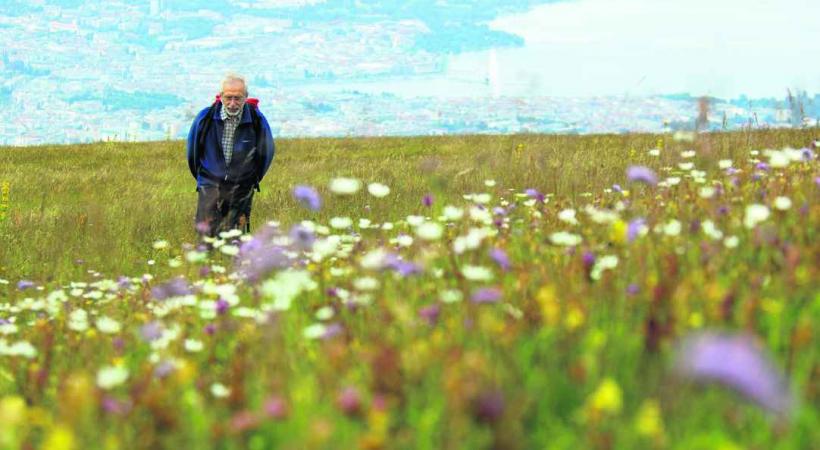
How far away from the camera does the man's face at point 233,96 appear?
9.60 m

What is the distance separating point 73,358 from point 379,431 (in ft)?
9.71

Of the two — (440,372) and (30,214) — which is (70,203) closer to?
(30,214)

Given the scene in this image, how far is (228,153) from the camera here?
32.5 ft

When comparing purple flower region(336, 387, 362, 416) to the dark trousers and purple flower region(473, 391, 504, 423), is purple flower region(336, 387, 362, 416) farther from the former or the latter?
the dark trousers

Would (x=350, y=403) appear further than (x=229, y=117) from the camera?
No

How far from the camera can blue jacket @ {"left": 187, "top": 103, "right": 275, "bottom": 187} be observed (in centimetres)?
986

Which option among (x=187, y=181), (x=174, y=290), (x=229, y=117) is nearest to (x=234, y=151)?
(x=229, y=117)

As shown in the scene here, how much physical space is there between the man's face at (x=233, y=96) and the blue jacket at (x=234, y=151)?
0.49ft

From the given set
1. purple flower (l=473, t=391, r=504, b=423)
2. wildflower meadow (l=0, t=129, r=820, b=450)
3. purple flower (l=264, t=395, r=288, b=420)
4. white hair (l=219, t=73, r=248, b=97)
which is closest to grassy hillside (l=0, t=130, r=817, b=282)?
wildflower meadow (l=0, t=129, r=820, b=450)

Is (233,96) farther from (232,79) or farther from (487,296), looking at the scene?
(487,296)

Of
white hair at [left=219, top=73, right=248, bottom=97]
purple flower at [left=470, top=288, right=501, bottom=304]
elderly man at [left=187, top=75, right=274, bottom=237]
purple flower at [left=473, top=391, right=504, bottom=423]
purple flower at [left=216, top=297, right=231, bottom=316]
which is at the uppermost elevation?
purple flower at [left=473, top=391, right=504, bottom=423]

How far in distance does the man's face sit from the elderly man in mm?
10

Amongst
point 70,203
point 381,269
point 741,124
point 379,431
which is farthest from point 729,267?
point 70,203

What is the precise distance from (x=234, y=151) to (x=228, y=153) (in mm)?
78
